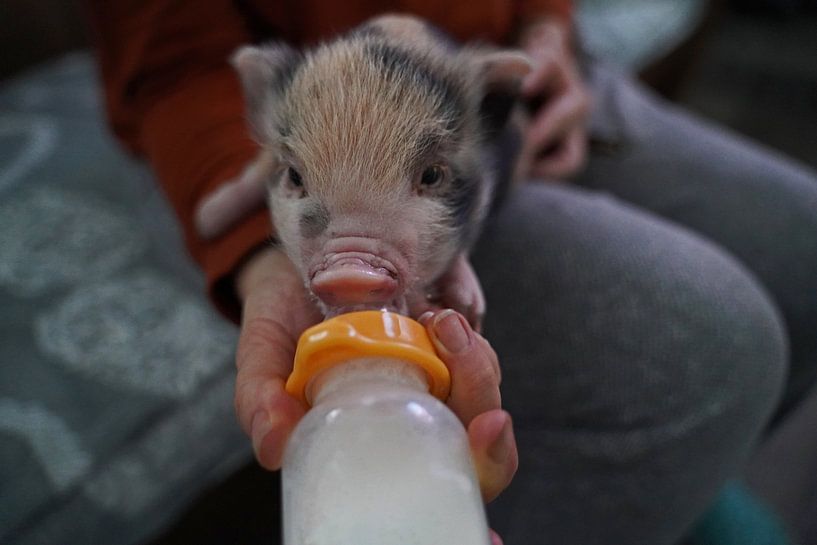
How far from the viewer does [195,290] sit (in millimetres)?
882

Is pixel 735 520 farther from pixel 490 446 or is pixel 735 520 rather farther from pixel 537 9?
pixel 537 9

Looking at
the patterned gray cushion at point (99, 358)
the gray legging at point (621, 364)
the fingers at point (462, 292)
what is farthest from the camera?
the patterned gray cushion at point (99, 358)

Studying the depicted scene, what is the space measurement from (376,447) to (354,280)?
82 mm

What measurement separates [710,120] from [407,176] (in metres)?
1.44

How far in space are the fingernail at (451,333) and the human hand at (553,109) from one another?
1.45 ft

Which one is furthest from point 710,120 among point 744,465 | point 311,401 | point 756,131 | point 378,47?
point 311,401

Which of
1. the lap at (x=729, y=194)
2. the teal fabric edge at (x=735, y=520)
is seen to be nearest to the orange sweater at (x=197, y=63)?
the lap at (x=729, y=194)

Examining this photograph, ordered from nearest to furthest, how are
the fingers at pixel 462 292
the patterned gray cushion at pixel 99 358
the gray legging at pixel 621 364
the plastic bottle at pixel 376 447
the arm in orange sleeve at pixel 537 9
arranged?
the plastic bottle at pixel 376 447 < the fingers at pixel 462 292 < the gray legging at pixel 621 364 < the patterned gray cushion at pixel 99 358 < the arm in orange sleeve at pixel 537 9

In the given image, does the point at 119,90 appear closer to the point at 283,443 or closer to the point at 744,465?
the point at 283,443

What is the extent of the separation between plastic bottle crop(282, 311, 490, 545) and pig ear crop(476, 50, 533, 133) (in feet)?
0.78

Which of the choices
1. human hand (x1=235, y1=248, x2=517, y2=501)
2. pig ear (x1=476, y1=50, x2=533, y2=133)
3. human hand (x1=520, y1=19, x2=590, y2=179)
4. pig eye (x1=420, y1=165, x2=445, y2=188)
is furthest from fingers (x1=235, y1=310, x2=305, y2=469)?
human hand (x1=520, y1=19, x2=590, y2=179)

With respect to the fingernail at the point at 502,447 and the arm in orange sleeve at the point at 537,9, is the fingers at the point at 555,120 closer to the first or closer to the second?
the arm in orange sleeve at the point at 537,9

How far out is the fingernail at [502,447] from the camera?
309 mm

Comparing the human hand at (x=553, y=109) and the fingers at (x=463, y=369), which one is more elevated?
the fingers at (x=463, y=369)
